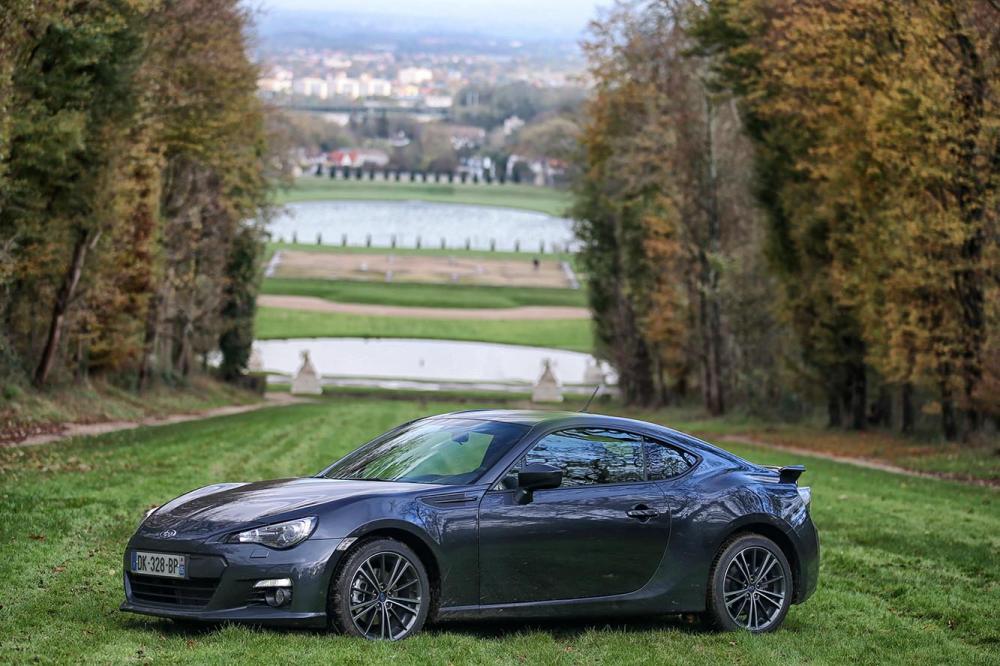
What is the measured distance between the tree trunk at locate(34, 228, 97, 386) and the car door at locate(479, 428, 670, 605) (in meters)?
25.6

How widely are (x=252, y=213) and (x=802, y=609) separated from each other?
42549 mm

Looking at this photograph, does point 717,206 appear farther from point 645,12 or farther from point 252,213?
point 252,213

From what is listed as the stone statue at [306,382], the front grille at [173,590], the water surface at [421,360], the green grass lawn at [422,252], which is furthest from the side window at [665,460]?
the green grass lawn at [422,252]

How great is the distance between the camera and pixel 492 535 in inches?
376

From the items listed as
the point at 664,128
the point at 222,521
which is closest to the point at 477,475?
the point at 222,521

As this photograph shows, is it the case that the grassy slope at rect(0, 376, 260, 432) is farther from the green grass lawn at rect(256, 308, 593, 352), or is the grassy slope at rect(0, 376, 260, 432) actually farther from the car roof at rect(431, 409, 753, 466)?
the green grass lawn at rect(256, 308, 593, 352)

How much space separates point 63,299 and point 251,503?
2627cm

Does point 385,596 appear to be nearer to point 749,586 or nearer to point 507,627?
point 507,627

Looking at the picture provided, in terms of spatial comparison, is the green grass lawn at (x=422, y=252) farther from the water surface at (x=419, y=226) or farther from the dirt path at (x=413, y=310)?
the dirt path at (x=413, y=310)

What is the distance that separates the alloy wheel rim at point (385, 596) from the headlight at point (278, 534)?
1.36ft

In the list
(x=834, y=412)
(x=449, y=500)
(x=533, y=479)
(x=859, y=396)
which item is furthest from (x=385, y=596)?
(x=834, y=412)

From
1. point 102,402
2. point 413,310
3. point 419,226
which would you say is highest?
point 419,226

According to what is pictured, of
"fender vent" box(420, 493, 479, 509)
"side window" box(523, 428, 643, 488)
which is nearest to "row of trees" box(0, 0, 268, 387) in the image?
"side window" box(523, 428, 643, 488)

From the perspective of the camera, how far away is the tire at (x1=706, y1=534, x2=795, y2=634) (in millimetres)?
10375
